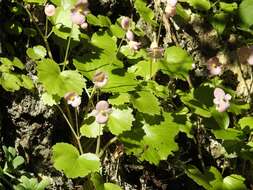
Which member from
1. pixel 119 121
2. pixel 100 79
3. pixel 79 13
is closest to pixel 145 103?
pixel 119 121

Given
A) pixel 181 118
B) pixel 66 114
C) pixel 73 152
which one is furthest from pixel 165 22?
pixel 73 152

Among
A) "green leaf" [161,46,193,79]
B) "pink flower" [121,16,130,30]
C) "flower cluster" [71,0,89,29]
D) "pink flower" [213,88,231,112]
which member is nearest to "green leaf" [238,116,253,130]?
"pink flower" [213,88,231,112]

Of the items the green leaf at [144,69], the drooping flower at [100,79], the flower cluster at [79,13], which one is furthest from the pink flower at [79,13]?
the green leaf at [144,69]

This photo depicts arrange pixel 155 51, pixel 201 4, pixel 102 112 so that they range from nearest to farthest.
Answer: pixel 102 112 → pixel 155 51 → pixel 201 4

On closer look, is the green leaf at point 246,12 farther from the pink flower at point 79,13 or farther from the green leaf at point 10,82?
the green leaf at point 10,82

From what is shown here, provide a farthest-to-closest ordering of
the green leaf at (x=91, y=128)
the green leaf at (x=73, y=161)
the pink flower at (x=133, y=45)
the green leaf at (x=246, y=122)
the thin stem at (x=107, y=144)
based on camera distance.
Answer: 1. the green leaf at (x=246, y=122)
2. the pink flower at (x=133, y=45)
3. the thin stem at (x=107, y=144)
4. the green leaf at (x=91, y=128)
5. the green leaf at (x=73, y=161)

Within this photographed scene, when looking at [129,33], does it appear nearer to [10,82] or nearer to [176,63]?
[176,63]
